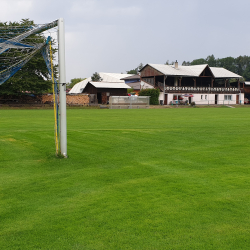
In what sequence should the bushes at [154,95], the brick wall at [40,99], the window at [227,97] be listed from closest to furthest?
the brick wall at [40,99], the bushes at [154,95], the window at [227,97]

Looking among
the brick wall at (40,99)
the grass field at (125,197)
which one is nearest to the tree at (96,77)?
the brick wall at (40,99)

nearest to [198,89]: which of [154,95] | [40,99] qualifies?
[154,95]

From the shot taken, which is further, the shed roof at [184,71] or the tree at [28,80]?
the shed roof at [184,71]

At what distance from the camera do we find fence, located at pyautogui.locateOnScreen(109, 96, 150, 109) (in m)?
54.5

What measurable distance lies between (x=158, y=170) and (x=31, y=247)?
4687 millimetres

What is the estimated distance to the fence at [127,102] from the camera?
179ft

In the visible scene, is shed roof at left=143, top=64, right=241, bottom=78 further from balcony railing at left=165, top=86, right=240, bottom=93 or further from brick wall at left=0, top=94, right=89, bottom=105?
brick wall at left=0, top=94, right=89, bottom=105

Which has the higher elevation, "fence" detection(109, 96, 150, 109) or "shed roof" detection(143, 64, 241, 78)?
"shed roof" detection(143, 64, 241, 78)

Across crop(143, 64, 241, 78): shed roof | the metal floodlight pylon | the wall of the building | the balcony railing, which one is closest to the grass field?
the metal floodlight pylon

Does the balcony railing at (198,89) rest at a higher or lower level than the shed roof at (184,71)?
lower

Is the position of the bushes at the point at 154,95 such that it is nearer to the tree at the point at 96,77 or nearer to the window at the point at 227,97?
the window at the point at 227,97

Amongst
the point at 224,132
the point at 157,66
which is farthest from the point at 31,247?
the point at 157,66

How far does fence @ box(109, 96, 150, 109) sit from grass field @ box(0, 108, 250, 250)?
4261cm

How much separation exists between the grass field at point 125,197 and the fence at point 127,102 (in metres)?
42.6
